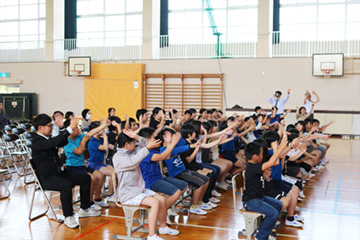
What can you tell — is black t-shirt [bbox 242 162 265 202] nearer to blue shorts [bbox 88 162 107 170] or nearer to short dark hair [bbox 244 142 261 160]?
short dark hair [bbox 244 142 261 160]

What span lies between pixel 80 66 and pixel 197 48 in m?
5.27

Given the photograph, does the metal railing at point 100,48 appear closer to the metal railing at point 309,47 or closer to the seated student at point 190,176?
the metal railing at point 309,47

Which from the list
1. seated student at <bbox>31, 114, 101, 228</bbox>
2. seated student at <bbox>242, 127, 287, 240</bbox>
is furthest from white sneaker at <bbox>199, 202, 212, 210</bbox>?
seated student at <bbox>31, 114, 101, 228</bbox>

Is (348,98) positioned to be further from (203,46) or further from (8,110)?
(8,110)

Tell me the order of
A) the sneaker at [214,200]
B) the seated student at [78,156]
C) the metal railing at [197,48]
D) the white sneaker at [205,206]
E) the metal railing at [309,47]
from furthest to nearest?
the metal railing at [197,48] → the metal railing at [309,47] → the sneaker at [214,200] → the white sneaker at [205,206] → the seated student at [78,156]

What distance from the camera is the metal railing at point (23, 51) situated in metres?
19.2

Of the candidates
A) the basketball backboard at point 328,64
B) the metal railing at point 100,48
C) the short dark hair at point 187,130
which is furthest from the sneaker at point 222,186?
the metal railing at point 100,48

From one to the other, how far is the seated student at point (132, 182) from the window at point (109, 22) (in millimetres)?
14585

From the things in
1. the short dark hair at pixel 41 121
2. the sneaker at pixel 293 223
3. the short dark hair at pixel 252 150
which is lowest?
the sneaker at pixel 293 223

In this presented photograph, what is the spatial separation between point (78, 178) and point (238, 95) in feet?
39.0

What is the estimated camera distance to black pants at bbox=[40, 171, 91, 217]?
4.57 metres

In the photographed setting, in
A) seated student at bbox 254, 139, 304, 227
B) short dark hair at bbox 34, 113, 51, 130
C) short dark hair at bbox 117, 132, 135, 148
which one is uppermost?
short dark hair at bbox 34, 113, 51, 130

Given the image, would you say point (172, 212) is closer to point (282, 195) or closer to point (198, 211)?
point (198, 211)

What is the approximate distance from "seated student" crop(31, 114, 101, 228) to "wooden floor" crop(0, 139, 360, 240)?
12.0 inches
